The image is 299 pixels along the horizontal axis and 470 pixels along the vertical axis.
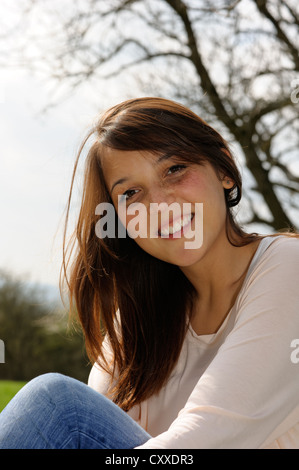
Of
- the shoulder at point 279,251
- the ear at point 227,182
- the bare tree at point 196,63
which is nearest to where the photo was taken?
the shoulder at point 279,251

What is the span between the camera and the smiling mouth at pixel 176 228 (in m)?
1.60

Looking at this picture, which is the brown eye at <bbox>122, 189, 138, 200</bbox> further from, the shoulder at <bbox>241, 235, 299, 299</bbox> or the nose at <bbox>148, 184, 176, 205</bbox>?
the shoulder at <bbox>241, 235, 299, 299</bbox>

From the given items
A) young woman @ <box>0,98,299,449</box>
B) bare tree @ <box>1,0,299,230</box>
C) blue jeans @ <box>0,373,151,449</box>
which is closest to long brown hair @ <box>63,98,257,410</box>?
young woman @ <box>0,98,299,449</box>

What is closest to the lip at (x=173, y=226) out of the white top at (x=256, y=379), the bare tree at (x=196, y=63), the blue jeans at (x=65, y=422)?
the white top at (x=256, y=379)

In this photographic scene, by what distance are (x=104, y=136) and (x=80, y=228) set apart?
1.09ft

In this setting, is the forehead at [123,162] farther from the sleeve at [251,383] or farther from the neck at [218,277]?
the sleeve at [251,383]

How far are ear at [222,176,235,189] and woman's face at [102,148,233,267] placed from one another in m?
0.04

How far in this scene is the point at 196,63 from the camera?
238 inches

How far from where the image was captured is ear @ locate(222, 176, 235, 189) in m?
1.72

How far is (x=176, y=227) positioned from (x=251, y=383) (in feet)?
1.78

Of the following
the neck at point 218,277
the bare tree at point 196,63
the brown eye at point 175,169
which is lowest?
the neck at point 218,277

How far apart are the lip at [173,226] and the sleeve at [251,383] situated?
0.32 metres

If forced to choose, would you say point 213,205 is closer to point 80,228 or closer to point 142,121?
point 142,121
